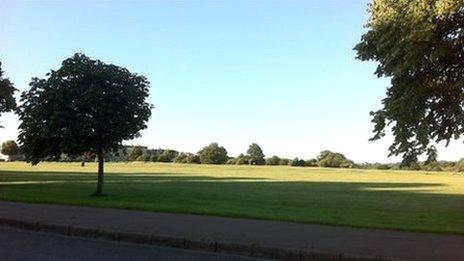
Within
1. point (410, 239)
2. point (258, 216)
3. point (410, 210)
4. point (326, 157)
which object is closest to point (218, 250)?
point (410, 239)

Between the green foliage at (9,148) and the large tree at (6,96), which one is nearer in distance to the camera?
the large tree at (6,96)

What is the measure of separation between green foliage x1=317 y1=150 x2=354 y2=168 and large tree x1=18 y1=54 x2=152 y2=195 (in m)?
55.8

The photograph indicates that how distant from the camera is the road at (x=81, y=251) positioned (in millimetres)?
11180

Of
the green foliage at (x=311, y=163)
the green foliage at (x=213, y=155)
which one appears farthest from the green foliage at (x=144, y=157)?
the green foliage at (x=311, y=163)

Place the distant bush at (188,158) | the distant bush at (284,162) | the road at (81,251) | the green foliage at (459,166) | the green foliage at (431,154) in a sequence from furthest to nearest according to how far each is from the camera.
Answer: the distant bush at (188,158)
the distant bush at (284,162)
the green foliage at (459,166)
the green foliage at (431,154)
the road at (81,251)

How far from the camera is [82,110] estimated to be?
25.6m

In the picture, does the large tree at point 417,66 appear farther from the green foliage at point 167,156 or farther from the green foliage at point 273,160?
the green foliage at point 167,156

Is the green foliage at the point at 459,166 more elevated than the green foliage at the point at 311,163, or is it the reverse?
the green foliage at the point at 311,163

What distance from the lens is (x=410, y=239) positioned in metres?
12.8

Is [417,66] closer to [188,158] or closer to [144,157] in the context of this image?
[188,158]

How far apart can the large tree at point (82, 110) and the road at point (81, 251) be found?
1183 cm

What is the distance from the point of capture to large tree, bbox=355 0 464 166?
1562 cm

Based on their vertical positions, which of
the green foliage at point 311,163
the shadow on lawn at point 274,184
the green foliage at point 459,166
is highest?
the green foliage at point 311,163

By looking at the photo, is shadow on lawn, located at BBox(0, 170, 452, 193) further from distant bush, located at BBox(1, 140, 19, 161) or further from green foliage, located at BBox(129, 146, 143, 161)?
distant bush, located at BBox(1, 140, 19, 161)
